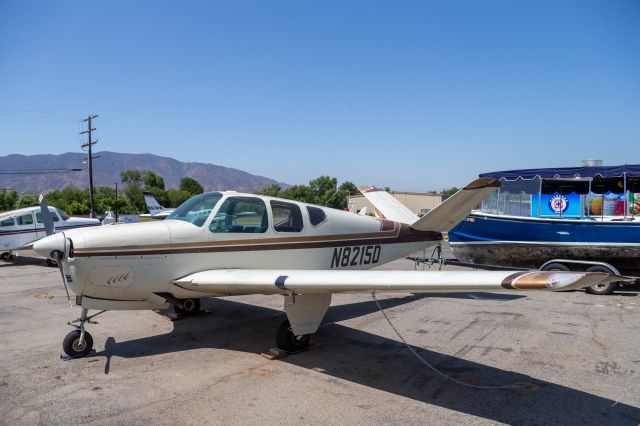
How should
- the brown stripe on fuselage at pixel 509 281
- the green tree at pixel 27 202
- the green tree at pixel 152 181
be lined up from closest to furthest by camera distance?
the brown stripe on fuselage at pixel 509 281 → the green tree at pixel 27 202 → the green tree at pixel 152 181

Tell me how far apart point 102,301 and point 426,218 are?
5857 mm

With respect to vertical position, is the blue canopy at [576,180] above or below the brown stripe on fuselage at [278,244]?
above

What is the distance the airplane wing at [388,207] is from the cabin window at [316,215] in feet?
8.32

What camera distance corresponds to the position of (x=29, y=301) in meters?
9.49

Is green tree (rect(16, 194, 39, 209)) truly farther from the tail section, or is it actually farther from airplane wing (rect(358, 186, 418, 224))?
the tail section

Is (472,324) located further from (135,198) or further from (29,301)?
(135,198)

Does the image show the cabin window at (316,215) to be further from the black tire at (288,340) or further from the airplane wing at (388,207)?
the airplane wing at (388,207)

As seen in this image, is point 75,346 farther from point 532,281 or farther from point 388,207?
point 388,207

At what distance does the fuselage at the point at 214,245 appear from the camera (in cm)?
562

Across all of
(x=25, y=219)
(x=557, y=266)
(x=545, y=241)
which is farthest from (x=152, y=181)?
(x=557, y=266)

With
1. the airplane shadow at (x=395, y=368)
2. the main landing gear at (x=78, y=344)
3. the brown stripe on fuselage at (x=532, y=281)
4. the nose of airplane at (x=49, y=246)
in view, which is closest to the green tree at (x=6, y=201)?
the airplane shadow at (x=395, y=368)

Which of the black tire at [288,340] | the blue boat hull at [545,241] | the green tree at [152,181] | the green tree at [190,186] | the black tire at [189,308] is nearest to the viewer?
the black tire at [288,340]

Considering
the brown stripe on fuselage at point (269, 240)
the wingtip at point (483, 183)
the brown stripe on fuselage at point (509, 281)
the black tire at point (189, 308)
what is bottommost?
the black tire at point (189, 308)

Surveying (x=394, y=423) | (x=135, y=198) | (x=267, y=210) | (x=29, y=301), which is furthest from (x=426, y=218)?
(x=135, y=198)
